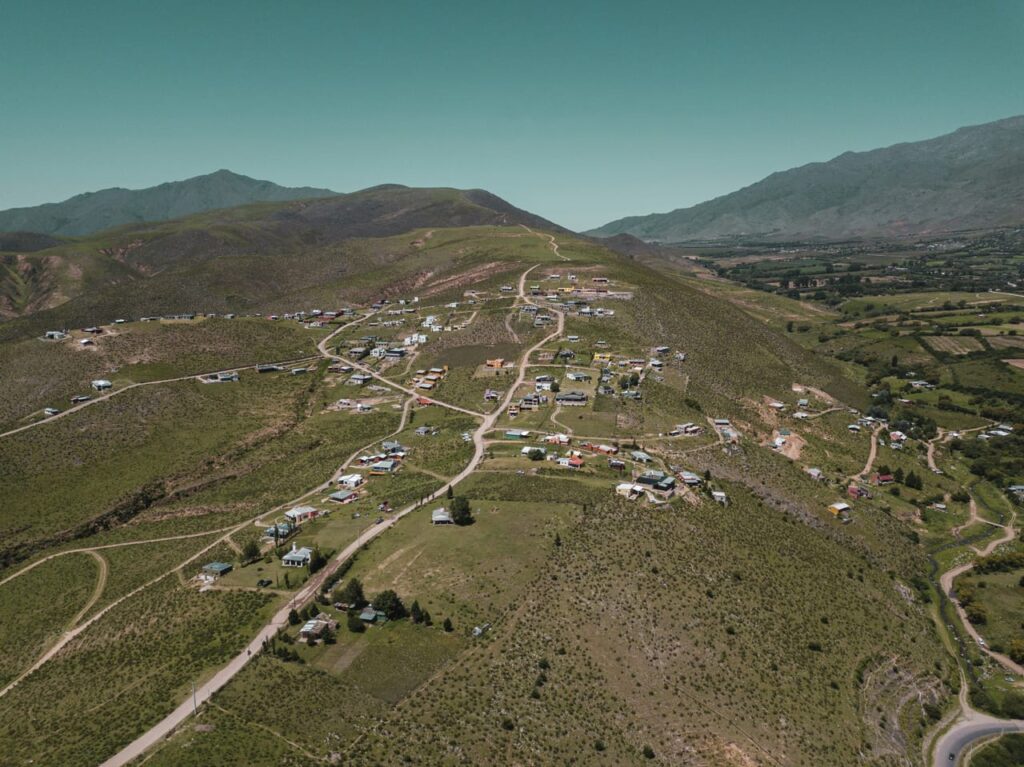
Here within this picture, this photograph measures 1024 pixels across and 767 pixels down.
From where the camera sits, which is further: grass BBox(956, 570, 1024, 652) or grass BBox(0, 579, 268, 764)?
grass BBox(956, 570, 1024, 652)

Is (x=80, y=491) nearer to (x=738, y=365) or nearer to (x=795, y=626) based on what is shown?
(x=795, y=626)

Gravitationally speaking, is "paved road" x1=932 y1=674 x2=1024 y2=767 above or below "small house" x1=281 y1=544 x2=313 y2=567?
below

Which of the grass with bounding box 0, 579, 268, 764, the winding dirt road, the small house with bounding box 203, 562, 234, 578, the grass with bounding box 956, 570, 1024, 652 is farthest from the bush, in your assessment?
the winding dirt road

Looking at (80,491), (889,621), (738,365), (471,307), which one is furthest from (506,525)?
(471,307)

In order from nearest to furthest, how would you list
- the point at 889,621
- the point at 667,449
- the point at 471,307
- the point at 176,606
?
the point at 176,606 → the point at 889,621 → the point at 667,449 → the point at 471,307

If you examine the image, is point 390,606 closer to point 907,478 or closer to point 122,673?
point 122,673

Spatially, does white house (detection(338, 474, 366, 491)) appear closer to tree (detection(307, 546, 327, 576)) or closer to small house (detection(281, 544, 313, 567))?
small house (detection(281, 544, 313, 567))

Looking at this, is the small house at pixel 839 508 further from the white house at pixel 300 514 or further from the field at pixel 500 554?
the white house at pixel 300 514

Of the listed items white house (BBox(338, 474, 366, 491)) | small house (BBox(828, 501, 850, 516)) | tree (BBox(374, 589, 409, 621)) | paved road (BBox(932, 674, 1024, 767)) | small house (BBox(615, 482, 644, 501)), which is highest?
small house (BBox(615, 482, 644, 501))
